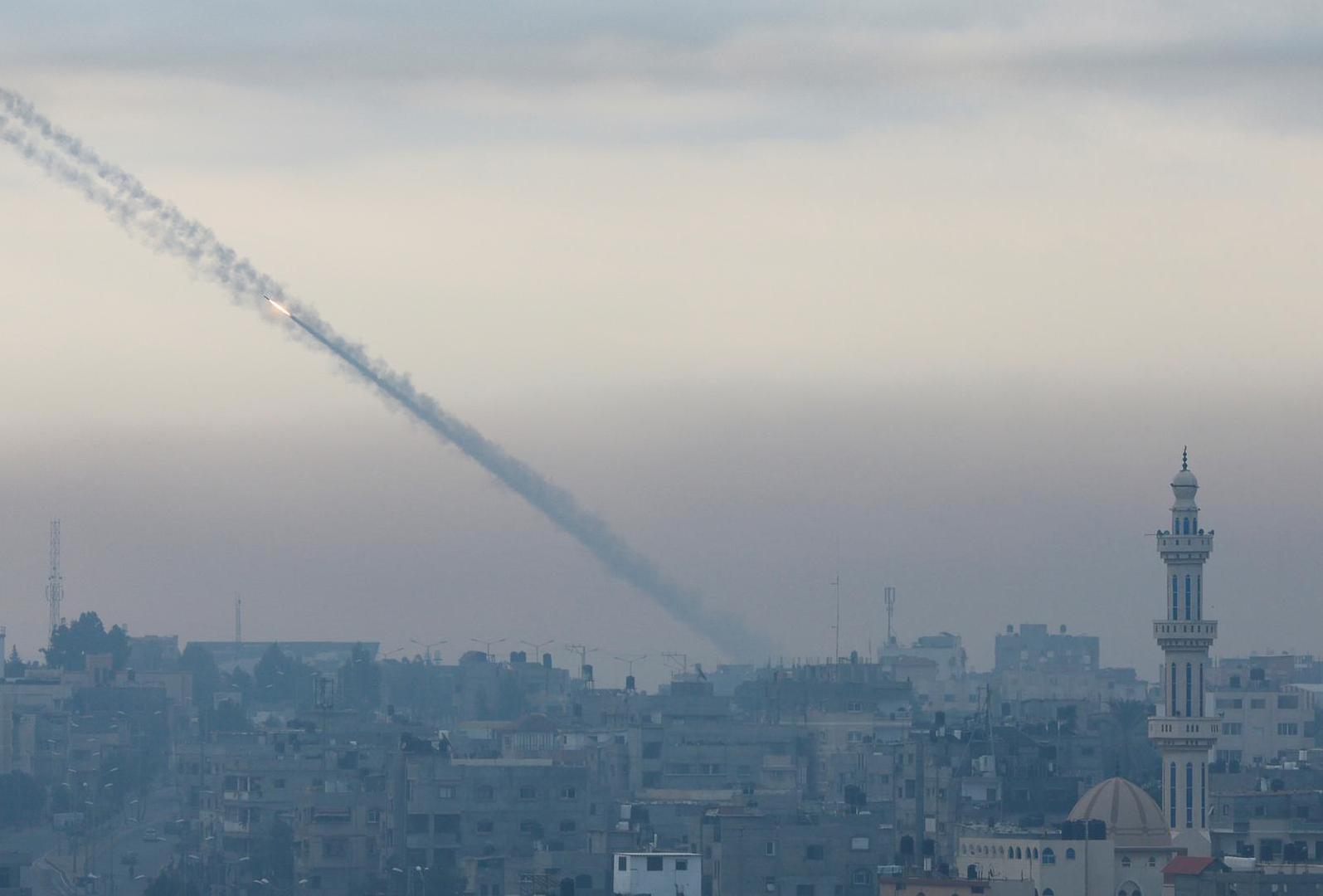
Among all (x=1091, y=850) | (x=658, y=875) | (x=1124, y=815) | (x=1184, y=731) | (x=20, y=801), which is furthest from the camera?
(x=20, y=801)

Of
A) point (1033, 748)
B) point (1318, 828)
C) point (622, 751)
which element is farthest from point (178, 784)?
point (1318, 828)

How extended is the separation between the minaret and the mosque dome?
11261 mm

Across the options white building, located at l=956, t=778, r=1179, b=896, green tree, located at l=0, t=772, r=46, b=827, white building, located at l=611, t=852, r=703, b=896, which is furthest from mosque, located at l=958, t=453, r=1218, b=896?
green tree, located at l=0, t=772, r=46, b=827

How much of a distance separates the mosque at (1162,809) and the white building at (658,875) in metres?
6.95

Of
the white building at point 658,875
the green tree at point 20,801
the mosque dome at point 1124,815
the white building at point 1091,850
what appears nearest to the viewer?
the white building at point 658,875

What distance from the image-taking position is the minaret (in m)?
100

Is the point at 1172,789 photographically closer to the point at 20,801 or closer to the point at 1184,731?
the point at 1184,731

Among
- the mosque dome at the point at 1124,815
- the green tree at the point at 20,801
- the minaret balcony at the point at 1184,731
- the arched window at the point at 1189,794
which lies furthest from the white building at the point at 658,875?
the green tree at the point at 20,801

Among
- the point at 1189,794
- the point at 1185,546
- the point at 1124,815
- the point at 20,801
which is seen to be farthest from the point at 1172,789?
the point at 20,801

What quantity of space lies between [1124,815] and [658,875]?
13.0 metres

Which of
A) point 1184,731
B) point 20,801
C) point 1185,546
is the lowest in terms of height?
point 20,801

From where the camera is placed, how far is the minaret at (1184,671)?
10050 cm

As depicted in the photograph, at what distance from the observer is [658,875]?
83.9 m

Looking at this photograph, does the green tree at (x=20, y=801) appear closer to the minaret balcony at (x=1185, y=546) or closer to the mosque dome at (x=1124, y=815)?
the minaret balcony at (x=1185, y=546)
